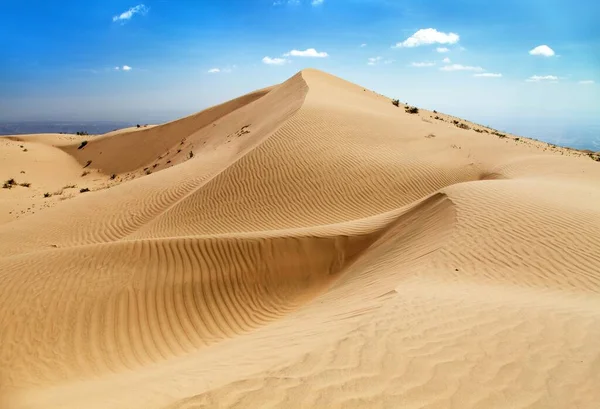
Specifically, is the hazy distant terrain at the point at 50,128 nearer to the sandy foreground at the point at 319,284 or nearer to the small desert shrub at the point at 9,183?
the small desert shrub at the point at 9,183

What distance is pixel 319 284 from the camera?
7305mm

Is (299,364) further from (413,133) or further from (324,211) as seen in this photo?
(413,133)

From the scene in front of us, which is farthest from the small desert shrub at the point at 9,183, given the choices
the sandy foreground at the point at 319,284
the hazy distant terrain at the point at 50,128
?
the hazy distant terrain at the point at 50,128

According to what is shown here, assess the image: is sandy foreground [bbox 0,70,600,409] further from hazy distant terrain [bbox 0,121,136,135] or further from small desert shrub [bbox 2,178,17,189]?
hazy distant terrain [bbox 0,121,136,135]

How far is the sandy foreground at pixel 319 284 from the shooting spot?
9.09ft

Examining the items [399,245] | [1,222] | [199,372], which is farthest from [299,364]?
[1,222]

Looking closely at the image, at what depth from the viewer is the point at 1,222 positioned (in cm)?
1414

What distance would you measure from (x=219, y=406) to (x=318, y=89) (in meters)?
23.5

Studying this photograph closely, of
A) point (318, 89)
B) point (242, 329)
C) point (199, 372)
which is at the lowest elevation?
point (242, 329)

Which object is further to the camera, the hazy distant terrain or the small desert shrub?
the hazy distant terrain

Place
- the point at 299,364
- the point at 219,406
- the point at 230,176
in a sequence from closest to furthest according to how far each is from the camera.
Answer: the point at 219,406 < the point at 299,364 < the point at 230,176

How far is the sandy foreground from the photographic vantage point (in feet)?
9.09

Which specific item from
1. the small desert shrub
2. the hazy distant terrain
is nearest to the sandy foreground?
the small desert shrub

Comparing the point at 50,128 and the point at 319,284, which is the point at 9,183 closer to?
the point at 319,284
